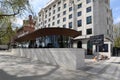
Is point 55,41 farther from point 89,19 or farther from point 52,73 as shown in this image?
point 89,19

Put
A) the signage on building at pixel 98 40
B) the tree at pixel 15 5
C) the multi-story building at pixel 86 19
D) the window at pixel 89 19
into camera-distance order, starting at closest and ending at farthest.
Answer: the tree at pixel 15 5 < the signage on building at pixel 98 40 < the multi-story building at pixel 86 19 < the window at pixel 89 19

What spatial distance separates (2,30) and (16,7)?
17.6 metres

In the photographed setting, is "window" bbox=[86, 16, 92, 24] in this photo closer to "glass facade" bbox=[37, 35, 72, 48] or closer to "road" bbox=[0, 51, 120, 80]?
"glass facade" bbox=[37, 35, 72, 48]

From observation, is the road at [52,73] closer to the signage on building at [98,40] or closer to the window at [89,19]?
the signage on building at [98,40]

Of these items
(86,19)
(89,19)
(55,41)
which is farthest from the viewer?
(86,19)

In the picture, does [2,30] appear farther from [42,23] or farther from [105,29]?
[42,23]

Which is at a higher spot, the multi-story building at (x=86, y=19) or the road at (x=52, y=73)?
the multi-story building at (x=86, y=19)

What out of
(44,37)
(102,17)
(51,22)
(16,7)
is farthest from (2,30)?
(51,22)

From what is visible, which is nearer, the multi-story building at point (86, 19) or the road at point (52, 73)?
the road at point (52, 73)

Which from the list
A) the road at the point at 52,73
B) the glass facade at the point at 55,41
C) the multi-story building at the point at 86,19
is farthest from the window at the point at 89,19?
the road at the point at 52,73

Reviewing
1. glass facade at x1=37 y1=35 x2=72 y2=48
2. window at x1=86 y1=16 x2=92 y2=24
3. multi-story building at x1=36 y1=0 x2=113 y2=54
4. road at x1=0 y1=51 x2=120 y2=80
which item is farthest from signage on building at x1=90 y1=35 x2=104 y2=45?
window at x1=86 y1=16 x2=92 y2=24

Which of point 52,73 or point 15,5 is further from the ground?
point 15,5

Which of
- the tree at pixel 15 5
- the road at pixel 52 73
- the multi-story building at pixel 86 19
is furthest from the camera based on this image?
the multi-story building at pixel 86 19

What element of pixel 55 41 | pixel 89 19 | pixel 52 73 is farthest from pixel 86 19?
pixel 52 73
